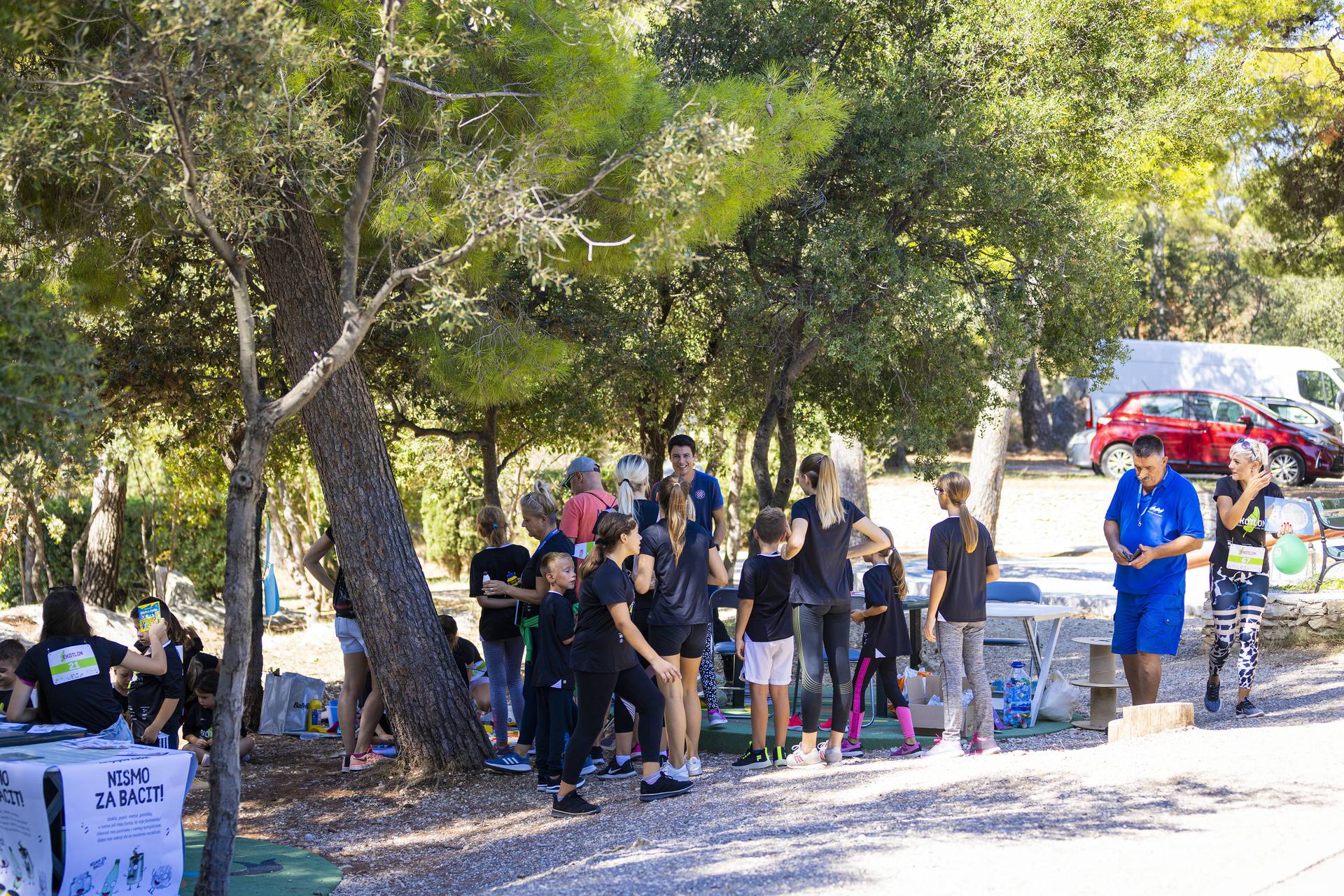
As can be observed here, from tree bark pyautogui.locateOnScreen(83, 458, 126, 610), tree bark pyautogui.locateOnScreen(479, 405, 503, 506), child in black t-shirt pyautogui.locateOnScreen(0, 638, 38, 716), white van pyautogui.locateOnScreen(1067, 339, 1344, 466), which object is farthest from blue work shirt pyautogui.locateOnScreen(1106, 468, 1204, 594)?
white van pyautogui.locateOnScreen(1067, 339, 1344, 466)

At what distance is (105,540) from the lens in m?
13.2

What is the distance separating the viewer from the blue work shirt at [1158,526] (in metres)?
6.62

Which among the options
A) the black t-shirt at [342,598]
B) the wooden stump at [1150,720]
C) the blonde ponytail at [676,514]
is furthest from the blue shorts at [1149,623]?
the black t-shirt at [342,598]

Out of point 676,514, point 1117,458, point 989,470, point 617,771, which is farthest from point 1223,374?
point 676,514

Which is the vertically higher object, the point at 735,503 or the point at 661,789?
the point at 735,503

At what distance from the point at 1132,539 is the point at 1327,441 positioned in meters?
16.3

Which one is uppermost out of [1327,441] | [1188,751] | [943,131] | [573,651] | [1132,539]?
[943,131]

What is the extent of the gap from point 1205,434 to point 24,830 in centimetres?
2091

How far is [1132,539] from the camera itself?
6.77 metres

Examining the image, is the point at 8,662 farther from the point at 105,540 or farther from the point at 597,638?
the point at 105,540

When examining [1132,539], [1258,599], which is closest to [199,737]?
[1132,539]

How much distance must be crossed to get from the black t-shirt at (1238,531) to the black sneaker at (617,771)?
143 inches

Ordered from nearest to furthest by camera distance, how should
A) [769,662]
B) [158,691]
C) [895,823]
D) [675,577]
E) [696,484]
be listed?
[895,823], [675,577], [769,662], [158,691], [696,484]

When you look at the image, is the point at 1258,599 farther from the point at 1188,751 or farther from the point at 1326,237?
the point at 1326,237
